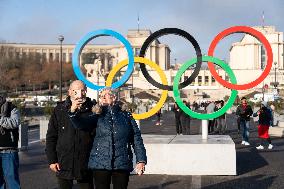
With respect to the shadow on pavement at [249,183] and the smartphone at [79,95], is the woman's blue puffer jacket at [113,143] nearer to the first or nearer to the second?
the smartphone at [79,95]

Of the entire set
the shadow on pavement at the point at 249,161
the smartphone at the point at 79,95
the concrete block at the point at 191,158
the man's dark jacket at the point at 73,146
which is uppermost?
the smartphone at the point at 79,95

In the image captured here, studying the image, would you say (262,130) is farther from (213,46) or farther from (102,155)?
Result: (102,155)

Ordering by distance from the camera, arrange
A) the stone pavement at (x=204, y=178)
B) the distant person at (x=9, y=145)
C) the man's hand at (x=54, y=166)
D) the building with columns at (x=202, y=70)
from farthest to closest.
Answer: the building with columns at (x=202, y=70) < the stone pavement at (x=204, y=178) < the distant person at (x=9, y=145) < the man's hand at (x=54, y=166)

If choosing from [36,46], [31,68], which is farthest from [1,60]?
[36,46]

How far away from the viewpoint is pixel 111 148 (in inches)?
191

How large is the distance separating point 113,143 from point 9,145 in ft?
5.70

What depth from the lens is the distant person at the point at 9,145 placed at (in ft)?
19.6

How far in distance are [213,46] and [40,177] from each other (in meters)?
4.91

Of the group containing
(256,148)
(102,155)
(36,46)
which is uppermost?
(36,46)

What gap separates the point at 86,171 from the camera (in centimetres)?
501

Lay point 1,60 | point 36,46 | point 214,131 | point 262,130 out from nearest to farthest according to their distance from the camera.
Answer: point 262,130 → point 214,131 → point 1,60 → point 36,46

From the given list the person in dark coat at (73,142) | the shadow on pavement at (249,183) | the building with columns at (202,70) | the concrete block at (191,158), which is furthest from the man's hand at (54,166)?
the building with columns at (202,70)

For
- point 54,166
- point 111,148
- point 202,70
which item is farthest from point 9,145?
point 202,70

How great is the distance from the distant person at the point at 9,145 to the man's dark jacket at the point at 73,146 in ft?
3.56
